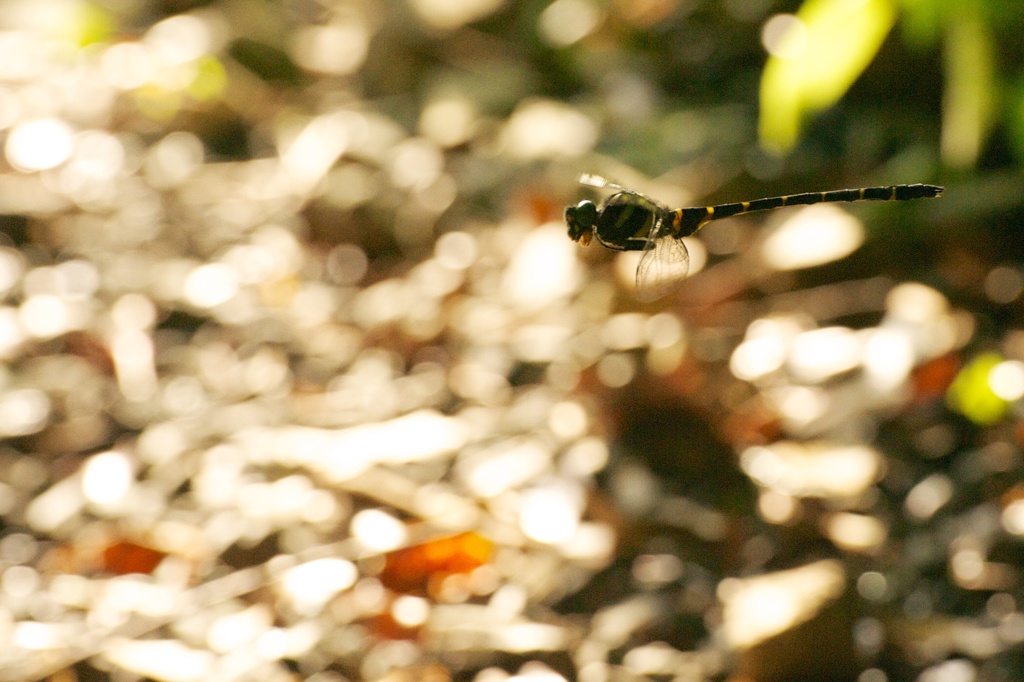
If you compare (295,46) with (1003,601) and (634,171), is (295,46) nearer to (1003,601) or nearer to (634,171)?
(634,171)

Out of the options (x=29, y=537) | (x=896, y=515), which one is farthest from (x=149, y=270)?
(x=896, y=515)

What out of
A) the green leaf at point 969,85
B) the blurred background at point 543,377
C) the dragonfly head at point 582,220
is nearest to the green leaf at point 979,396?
the blurred background at point 543,377

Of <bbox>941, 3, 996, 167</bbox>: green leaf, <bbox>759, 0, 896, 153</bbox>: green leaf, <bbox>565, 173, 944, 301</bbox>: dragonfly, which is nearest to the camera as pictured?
<bbox>565, 173, 944, 301</bbox>: dragonfly

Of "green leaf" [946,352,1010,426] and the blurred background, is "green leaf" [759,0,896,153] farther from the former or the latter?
"green leaf" [946,352,1010,426]

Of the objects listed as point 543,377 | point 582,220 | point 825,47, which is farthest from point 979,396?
point 582,220

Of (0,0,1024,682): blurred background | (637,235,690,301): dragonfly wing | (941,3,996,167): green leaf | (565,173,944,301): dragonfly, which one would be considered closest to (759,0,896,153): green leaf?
(0,0,1024,682): blurred background

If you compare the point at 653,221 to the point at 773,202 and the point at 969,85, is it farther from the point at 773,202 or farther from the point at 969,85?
the point at 969,85
